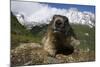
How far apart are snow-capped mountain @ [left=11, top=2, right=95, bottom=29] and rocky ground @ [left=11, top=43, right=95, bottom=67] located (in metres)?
0.26

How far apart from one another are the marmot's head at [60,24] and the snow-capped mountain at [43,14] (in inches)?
1.8

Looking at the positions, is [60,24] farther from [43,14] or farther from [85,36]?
[85,36]

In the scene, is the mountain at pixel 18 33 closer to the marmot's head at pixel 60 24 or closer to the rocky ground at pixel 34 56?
the rocky ground at pixel 34 56

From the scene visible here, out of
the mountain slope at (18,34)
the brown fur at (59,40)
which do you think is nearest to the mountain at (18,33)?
the mountain slope at (18,34)

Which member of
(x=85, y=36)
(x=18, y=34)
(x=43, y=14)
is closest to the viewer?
(x=18, y=34)

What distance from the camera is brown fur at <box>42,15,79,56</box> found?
234 cm

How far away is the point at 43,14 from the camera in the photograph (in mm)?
2324

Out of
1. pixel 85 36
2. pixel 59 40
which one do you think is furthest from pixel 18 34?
pixel 85 36

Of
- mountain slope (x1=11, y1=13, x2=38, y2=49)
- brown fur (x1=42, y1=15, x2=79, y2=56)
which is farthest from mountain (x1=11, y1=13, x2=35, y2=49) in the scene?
brown fur (x1=42, y1=15, x2=79, y2=56)

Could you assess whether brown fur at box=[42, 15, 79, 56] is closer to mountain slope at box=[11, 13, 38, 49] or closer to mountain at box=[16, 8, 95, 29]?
mountain at box=[16, 8, 95, 29]

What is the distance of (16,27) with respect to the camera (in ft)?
7.21

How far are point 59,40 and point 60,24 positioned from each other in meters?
0.20

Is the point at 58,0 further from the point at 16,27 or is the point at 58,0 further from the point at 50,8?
the point at 16,27
